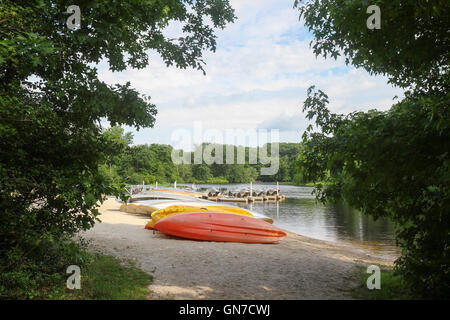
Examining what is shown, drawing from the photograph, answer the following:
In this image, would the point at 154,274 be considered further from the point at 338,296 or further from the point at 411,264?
the point at 411,264

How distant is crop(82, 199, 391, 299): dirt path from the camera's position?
214 inches

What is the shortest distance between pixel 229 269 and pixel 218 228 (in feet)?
13.6

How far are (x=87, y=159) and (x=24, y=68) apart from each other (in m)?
1.48

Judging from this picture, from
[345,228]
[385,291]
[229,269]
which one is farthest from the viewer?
[345,228]

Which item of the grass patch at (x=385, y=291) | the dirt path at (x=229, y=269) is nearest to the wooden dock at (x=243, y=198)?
the dirt path at (x=229, y=269)

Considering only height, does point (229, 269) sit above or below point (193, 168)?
below

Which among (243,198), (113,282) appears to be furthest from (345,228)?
(243,198)

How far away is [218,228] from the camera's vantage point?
11.0 meters

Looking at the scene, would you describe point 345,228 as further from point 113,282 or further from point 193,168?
point 193,168

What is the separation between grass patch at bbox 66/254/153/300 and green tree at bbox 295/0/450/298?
348 centimetres

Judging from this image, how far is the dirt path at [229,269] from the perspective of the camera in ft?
17.8

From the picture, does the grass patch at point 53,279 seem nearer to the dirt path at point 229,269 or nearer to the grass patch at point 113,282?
the grass patch at point 113,282

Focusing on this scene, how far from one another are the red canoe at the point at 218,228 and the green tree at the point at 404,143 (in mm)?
5625
